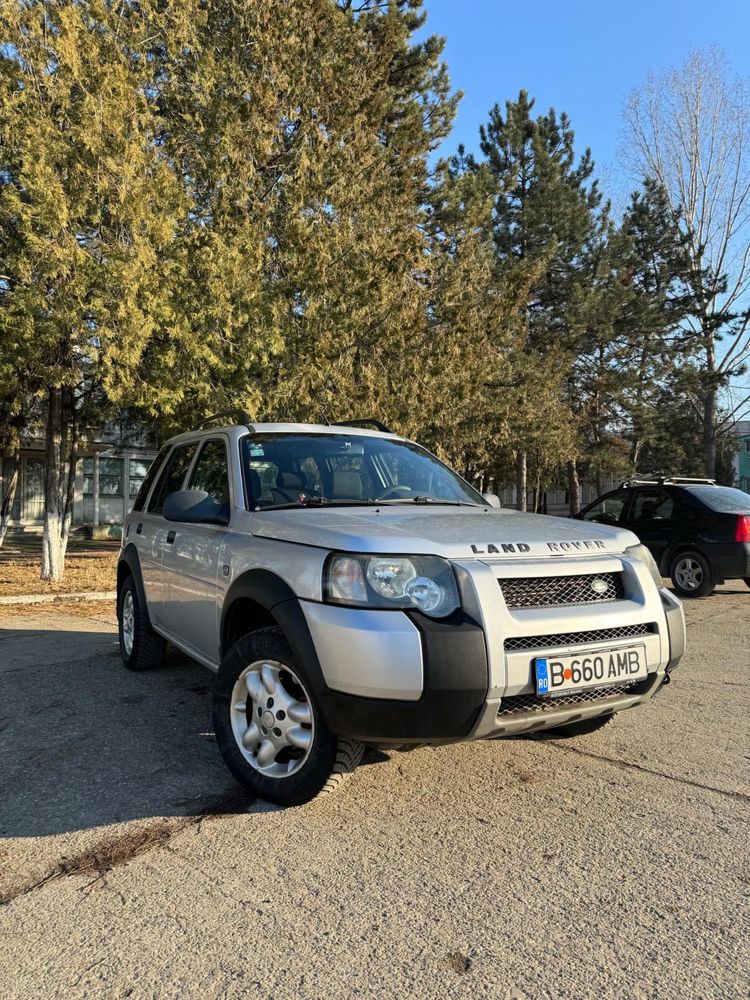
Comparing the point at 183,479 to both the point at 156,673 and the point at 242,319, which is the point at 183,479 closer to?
the point at 156,673

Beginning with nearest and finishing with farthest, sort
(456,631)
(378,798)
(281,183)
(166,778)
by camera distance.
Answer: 1. (456,631)
2. (378,798)
3. (166,778)
4. (281,183)

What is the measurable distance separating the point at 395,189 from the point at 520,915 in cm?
1319

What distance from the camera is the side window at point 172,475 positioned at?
5.19 metres

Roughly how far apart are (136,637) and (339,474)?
2.42m

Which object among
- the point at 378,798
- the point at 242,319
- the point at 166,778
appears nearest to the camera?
the point at 378,798

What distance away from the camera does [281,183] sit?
1120 centimetres

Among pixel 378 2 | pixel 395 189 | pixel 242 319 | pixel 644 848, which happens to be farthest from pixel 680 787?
pixel 378 2

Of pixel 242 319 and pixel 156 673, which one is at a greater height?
pixel 242 319

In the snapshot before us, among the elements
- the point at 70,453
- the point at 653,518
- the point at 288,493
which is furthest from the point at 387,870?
the point at 70,453

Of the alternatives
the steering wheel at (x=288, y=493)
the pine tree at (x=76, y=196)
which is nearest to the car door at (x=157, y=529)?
the steering wheel at (x=288, y=493)

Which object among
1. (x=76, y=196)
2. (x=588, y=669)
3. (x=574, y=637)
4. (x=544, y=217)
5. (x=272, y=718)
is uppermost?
(x=544, y=217)

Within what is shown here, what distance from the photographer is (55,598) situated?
1014cm

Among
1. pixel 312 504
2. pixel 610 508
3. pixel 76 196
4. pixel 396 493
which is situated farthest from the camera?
pixel 610 508

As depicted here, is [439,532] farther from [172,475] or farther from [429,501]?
[172,475]
